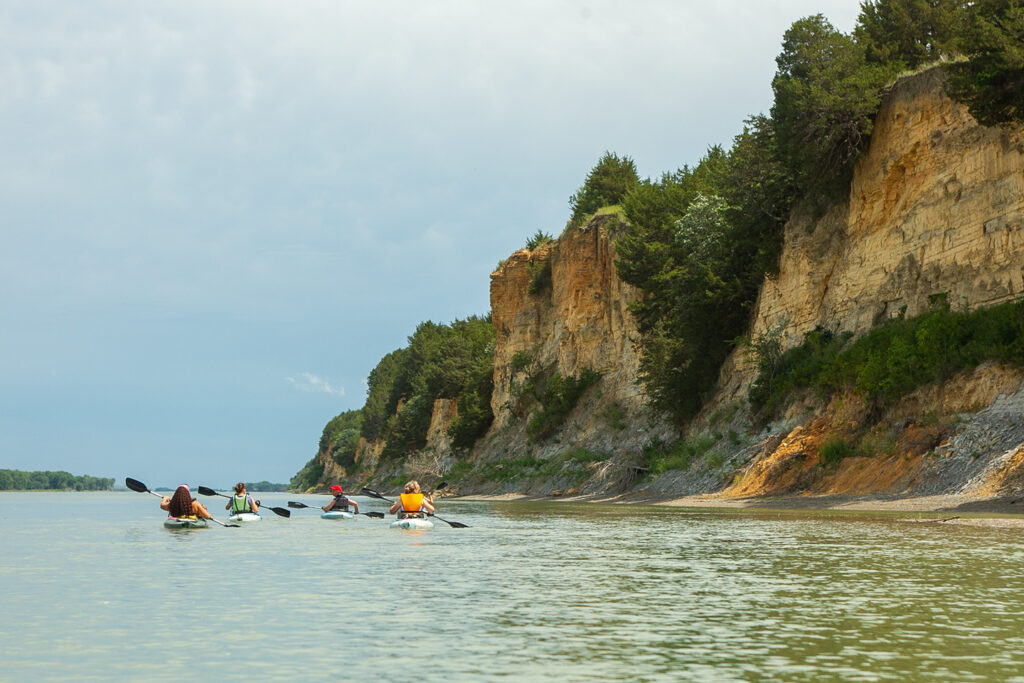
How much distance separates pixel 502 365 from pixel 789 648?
272ft

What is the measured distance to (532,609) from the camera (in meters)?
12.5

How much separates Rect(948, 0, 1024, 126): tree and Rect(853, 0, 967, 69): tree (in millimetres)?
9240

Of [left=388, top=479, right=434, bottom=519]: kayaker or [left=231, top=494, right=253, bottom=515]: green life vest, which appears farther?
[left=231, top=494, right=253, bottom=515]: green life vest

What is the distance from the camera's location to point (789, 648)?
9.76 m

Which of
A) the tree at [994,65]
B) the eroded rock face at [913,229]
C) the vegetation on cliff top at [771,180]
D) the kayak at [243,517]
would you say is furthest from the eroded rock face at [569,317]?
the kayak at [243,517]

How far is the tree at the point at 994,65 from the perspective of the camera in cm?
3300

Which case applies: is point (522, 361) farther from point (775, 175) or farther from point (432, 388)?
point (775, 175)

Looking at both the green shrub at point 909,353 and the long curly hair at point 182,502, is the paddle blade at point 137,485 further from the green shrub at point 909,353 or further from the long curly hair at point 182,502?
the green shrub at point 909,353

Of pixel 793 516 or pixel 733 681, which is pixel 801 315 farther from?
pixel 733 681

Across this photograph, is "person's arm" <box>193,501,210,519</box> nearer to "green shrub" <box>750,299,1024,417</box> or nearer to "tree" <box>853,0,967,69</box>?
"green shrub" <box>750,299,1024,417</box>

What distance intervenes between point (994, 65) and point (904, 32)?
48.0 feet

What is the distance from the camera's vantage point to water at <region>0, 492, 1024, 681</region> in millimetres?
9055

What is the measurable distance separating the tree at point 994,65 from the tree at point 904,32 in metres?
9.24

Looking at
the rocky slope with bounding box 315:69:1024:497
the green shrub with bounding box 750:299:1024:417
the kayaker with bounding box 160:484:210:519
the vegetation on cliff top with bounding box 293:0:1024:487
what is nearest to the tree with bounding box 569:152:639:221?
the vegetation on cliff top with bounding box 293:0:1024:487
